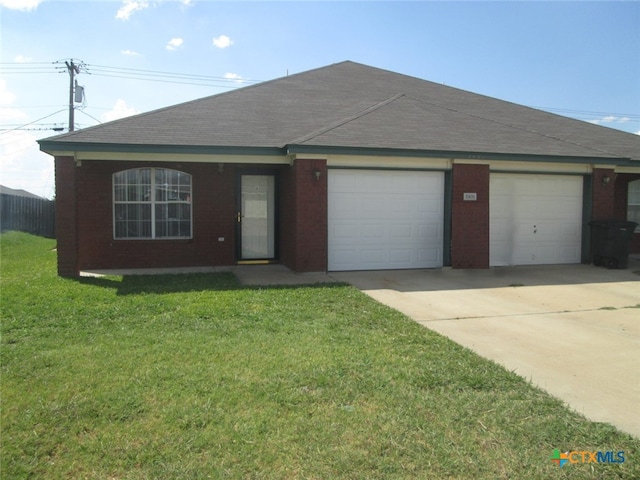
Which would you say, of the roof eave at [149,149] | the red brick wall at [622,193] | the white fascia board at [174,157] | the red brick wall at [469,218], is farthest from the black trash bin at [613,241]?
the roof eave at [149,149]

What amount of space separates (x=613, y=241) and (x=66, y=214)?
502 inches

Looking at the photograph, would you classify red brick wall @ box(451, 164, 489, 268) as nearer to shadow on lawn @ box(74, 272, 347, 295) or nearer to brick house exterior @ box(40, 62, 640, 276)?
brick house exterior @ box(40, 62, 640, 276)

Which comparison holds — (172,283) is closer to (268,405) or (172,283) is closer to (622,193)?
(268,405)

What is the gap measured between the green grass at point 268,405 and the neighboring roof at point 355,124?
16.2ft

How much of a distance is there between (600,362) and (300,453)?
3726 mm

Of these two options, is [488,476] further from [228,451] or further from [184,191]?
[184,191]

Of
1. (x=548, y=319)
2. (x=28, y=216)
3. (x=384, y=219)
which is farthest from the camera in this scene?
(x=28, y=216)

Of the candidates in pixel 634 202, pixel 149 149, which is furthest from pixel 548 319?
pixel 634 202

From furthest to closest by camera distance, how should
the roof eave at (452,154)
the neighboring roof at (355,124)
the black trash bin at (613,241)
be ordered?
1. the black trash bin at (613,241)
2. the neighboring roof at (355,124)
3. the roof eave at (452,154)

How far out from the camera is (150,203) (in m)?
11.9

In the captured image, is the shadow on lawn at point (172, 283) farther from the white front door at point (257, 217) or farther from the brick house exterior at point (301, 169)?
the white front door at point (257, 217)

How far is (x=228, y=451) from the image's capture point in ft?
10.8

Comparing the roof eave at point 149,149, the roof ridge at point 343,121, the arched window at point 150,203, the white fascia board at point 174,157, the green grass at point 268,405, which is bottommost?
the green grass at point 268,405

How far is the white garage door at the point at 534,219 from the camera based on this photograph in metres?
12.1
